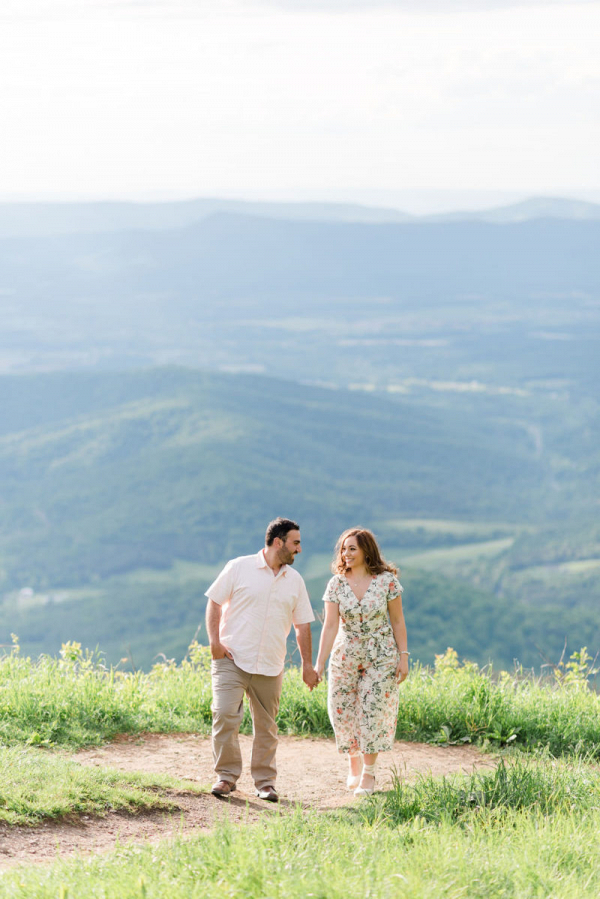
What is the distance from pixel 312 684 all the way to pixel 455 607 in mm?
88658

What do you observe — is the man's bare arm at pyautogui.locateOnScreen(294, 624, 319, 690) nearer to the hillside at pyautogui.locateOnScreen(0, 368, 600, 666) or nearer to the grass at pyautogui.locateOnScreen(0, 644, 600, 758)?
the grass at pyautogui.locateOnScreen(0, 644, 600, 758)

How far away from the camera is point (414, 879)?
3.50 m

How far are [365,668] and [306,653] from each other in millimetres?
407

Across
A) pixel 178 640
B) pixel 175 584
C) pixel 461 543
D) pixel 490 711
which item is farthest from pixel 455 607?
pixel 490 711

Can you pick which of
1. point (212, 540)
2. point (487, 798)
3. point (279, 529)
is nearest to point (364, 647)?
point (279, 529)

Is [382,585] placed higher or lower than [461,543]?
higher

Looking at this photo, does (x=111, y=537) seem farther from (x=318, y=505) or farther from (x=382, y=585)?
(x=382, y=585)

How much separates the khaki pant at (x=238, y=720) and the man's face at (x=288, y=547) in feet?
2.45

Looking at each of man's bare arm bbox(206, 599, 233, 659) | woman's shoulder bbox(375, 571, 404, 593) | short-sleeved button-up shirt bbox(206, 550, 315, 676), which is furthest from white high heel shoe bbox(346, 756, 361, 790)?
woman's shoulder bbox(375, 571, 404, 593)

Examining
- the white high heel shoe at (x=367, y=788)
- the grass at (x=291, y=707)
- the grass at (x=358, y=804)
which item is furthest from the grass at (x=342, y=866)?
the grass at (x=291, y=707)

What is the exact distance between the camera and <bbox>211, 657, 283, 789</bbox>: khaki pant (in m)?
5.73

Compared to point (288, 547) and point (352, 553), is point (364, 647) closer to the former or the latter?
point (352, 553)

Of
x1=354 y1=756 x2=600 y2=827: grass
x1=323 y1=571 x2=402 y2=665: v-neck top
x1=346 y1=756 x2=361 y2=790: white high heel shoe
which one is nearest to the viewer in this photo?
x1=354 y1=756 x2=600 y2=827: grass

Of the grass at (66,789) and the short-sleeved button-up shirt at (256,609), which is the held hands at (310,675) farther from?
the grass at (66,789)
